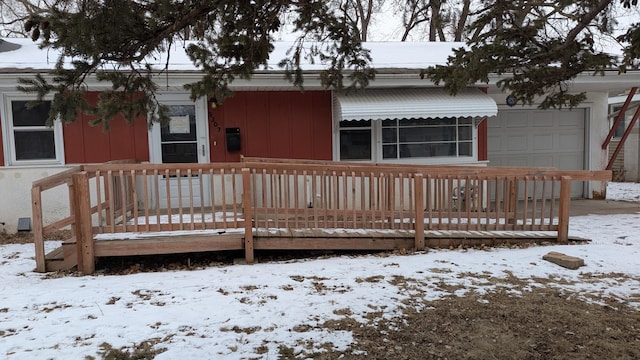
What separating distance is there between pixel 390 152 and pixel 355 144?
719 mm

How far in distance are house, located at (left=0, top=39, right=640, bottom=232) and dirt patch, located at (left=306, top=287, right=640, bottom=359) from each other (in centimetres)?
434

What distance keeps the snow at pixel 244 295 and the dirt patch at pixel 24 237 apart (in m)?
0.97

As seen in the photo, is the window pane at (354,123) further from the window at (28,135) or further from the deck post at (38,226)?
the deck post at (38,226)

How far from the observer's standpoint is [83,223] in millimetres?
5199

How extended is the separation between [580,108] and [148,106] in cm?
1005

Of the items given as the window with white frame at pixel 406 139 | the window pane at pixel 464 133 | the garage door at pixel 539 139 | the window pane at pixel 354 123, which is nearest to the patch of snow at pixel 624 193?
the garage door at pixel 539 139

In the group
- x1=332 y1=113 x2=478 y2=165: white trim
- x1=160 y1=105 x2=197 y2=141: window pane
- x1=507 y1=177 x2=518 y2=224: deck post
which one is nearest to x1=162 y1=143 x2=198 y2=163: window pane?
x1=160 y1=105 x2=197 y2=141: window pane

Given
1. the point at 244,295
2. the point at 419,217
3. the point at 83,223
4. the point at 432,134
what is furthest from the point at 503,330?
the point at 432,134

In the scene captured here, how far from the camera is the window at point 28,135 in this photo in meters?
7.57

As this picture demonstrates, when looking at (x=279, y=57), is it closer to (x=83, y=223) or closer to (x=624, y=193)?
(x=83, y=223)

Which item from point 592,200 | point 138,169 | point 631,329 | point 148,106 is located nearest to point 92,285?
point 138,169

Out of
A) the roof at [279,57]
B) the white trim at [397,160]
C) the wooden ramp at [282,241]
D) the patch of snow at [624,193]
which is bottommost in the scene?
the patch of snow at [624,193]

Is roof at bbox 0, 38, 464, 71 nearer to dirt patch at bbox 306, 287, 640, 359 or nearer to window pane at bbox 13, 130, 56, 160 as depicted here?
window pane at bbox 13, 130, 56, 160

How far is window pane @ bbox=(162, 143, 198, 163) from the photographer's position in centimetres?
817
